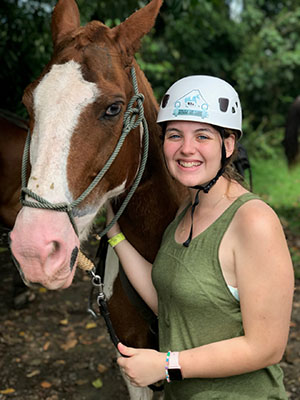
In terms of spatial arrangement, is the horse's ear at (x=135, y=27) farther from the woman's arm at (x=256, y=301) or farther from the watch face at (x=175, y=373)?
the watch face at (x=175, y=373)

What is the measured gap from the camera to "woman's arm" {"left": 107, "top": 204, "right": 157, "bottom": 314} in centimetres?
188

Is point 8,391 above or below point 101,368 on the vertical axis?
below

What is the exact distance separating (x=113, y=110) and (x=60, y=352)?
2.94 metres

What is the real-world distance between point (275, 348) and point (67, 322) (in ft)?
10.9

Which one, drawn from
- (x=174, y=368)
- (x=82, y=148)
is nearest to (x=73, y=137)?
(x=82, y=148)

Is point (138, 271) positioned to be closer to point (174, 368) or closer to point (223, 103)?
point (174, 368)

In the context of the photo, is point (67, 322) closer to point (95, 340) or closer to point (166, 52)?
point (95, 340)

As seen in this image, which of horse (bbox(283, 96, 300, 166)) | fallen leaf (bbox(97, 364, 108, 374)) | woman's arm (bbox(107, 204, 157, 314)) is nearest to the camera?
woman's arm (bbox(107, 204, 157, 314))

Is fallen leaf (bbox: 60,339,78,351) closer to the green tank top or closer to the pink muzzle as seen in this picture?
the green tank top

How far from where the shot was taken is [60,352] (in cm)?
387

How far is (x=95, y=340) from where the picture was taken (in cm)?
405

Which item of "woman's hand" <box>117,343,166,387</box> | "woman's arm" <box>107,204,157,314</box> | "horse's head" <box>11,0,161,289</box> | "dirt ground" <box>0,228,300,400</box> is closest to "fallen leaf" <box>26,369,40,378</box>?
"dirt ground" <box>0,228,300,400</box>

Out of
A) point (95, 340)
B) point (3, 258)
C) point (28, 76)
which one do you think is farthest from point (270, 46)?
point (95, 340)

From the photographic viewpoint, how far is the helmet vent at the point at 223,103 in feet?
5.07
